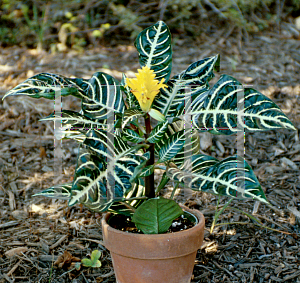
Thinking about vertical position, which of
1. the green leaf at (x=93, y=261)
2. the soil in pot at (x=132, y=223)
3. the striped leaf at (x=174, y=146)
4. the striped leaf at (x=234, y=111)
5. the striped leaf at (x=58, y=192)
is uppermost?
the striped leaf at (x=234, y=111)

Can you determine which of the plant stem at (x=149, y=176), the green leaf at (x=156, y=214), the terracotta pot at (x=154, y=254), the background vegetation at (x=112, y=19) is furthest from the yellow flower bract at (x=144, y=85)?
the background vegetation at (x=112, y=19)

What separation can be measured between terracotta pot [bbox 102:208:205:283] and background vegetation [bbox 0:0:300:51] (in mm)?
2655

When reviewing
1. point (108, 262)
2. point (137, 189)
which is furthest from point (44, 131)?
Answer: point (137, 189)

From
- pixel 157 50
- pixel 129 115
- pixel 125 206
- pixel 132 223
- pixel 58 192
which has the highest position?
pixel 157 50

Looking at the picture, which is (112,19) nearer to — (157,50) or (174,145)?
(157,50)

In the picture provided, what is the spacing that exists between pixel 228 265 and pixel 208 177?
65cm

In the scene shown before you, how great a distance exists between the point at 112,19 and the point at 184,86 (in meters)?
2.73

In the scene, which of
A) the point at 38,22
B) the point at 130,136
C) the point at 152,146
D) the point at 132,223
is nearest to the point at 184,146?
the point at 152,146

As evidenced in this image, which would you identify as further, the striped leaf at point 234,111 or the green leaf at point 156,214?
the green leaf at point 156,214

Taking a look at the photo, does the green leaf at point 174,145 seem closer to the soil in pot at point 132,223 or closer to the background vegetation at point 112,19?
the soil in pot at point 132,223

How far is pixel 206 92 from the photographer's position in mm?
1293

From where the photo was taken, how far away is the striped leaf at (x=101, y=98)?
132cm

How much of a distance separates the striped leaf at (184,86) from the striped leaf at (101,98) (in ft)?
0.55

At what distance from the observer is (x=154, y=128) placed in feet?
4.27
